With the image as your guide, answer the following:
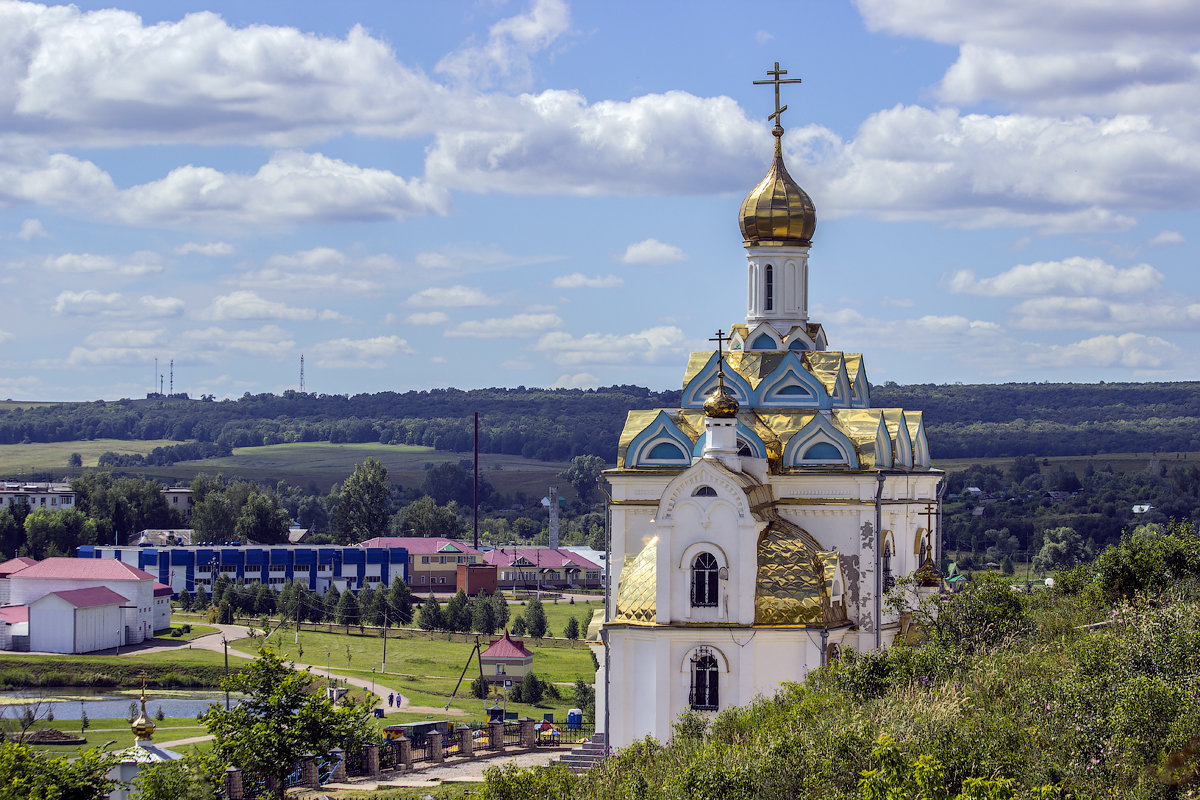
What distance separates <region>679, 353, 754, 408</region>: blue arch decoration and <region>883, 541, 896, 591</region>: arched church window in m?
4.05

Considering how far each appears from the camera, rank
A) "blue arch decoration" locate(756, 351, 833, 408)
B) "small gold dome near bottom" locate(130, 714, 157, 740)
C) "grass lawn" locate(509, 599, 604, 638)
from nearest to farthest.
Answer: "small gold dome near bottom" locate(130, 714, 157, 740) → "blue arch decoration" locate(756, 351, 833, 408) → "grass lawn" locate(509, 599, 604, 638)

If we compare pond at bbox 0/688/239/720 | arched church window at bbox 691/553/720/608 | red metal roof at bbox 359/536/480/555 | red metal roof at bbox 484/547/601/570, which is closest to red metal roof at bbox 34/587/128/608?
pond at bbox 0/688/239/720

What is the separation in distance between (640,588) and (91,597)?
4426 cm

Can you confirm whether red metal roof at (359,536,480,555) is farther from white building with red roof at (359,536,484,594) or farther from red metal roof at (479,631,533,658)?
red metal roof at (479,631,533,658)

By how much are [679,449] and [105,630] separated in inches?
1685

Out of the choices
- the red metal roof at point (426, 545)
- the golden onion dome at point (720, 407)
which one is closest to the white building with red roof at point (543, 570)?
the red metal roof at point (426, 545)

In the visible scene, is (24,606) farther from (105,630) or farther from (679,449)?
(679,449)

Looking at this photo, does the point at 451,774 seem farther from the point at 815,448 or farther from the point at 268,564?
the point at 268,564

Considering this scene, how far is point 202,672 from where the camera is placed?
199 ft

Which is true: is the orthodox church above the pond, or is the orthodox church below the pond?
above

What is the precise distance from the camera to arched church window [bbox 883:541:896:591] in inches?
1284

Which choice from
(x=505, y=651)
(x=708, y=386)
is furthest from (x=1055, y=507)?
(x=708, y=386)

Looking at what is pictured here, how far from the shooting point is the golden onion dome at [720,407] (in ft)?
100

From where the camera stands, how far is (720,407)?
100ft
